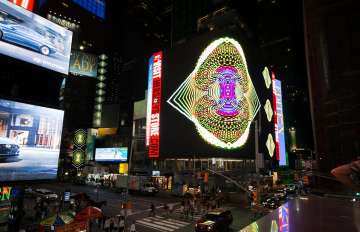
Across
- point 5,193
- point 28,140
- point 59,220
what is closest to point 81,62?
point 5,193

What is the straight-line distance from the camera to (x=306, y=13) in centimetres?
1805

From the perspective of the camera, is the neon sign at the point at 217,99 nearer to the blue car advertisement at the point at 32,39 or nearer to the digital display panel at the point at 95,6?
the blue car advertisement at the point at 32,39

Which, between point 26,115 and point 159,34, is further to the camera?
point 159,34

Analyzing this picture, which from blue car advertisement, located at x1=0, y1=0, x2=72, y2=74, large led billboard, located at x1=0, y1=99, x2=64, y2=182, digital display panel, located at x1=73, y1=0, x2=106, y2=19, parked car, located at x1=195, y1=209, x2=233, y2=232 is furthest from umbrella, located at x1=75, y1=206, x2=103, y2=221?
digital display panel, located at x1=73, y1=0, x2=106, y2=19

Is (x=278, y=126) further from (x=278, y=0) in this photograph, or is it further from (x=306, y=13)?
(x=306, y=13)

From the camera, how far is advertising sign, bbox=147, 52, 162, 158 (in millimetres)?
56188

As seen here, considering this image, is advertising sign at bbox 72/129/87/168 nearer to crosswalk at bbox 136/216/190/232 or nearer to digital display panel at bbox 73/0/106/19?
digital display panel at bbox 73/0/106/19

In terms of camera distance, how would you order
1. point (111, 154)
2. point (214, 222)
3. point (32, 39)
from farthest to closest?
point (111, 154)
point (214, 222)
point (32, 39)

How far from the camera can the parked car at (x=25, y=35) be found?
16.2m

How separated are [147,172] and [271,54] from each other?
7415 cm

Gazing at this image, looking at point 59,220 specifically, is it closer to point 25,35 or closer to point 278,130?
point 25,35

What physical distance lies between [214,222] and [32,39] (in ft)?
→ 63.5

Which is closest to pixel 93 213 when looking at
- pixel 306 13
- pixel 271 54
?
pixel 306 13

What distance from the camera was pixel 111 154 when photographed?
78.6m
